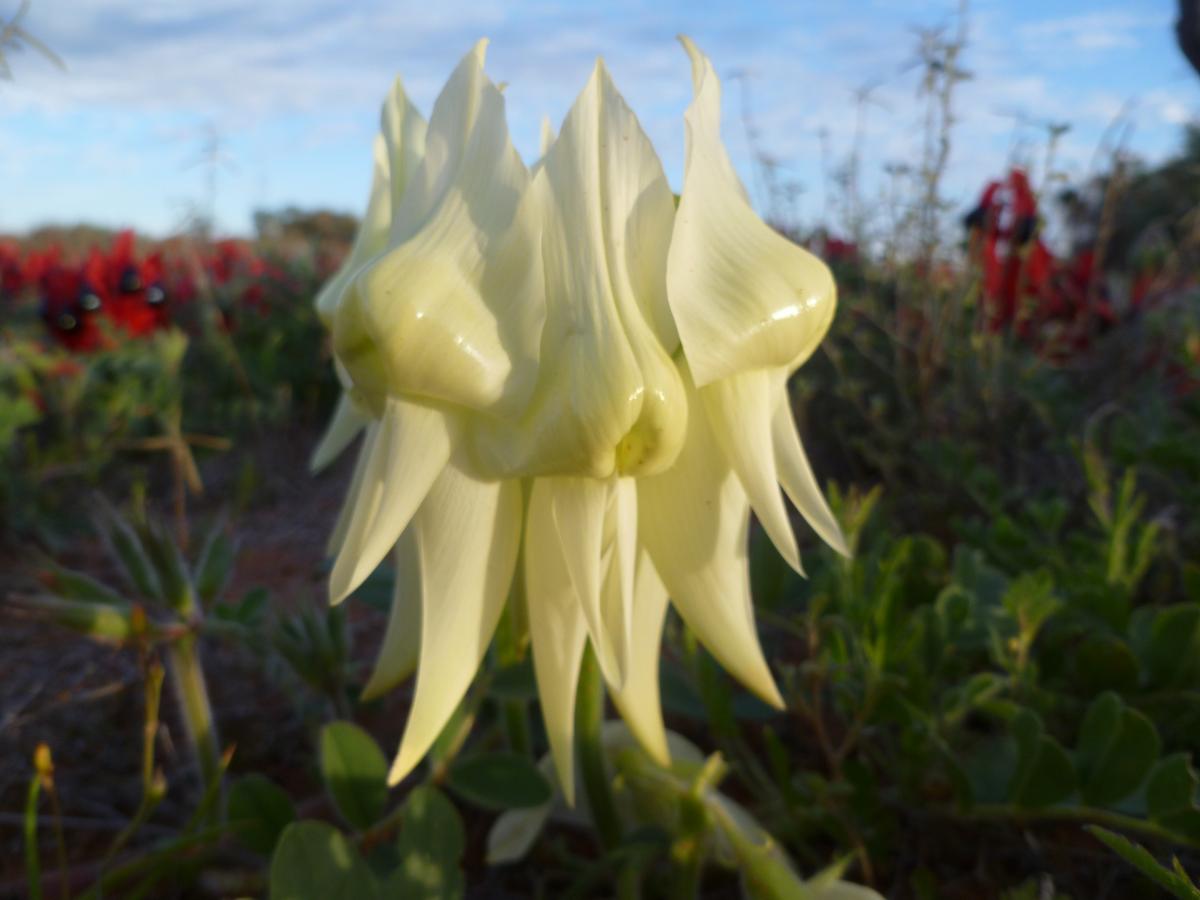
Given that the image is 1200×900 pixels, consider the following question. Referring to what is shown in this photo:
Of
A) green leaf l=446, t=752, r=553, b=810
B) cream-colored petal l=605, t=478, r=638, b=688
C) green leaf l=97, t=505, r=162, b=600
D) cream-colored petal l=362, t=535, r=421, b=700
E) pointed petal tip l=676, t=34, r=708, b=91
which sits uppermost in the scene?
pointed petal tip l=676, t=34, r=708, b=91

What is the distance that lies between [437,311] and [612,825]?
1.62 feet

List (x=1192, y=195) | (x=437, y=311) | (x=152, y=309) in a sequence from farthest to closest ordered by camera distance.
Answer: (x=1192, y=195)
(x=152, y=309)
(x=437, y=311)

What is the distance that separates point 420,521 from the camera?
0.71m

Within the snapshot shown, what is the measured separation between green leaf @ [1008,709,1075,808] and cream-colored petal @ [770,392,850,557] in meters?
0.26

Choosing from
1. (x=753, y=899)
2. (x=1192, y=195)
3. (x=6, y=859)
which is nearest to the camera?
(x=753, y=899)

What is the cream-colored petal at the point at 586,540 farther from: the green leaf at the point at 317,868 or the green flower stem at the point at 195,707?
the green flower stem at the point at 195,707

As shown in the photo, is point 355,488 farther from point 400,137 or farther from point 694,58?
point 694,58

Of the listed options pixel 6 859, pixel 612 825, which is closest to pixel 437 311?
pixel 612 825

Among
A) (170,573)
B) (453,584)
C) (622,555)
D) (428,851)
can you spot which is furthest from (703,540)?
(170,573)

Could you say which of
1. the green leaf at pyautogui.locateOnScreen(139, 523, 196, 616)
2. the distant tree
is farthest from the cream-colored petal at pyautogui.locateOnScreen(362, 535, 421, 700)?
the distant tree

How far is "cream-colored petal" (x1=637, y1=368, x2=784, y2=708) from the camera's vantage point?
722 millimetres

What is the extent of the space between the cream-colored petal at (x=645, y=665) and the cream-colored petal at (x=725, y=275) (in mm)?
156

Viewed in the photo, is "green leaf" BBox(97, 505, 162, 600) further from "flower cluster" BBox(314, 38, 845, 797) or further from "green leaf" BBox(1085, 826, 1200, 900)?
"green leaf" BBox(1085, 826, 1200, 900)

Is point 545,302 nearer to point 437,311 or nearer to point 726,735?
point 437,311
